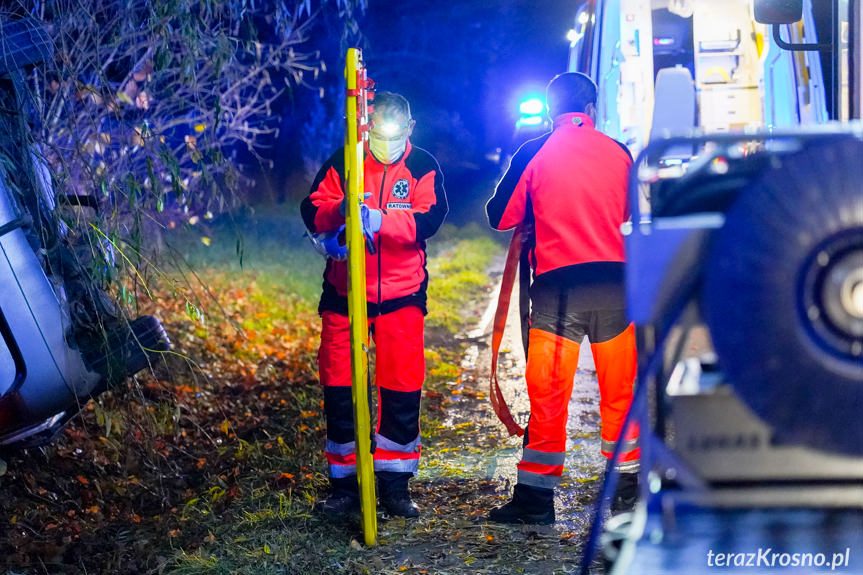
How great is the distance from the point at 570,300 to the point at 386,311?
0.98m

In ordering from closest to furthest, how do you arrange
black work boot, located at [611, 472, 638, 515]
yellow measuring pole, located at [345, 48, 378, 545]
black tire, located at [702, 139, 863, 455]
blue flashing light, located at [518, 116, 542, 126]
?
black tire, located at [702, 139, 863, 455], yellow measuring pole, located at [345, 48, 378, 545], black work boot, located at [611, 472, 638, 515], blue flashing light, located at [518, 116, 542, 126]

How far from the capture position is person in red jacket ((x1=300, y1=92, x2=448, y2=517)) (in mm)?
4703

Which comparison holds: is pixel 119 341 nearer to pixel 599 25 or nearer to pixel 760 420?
pixel 760 420

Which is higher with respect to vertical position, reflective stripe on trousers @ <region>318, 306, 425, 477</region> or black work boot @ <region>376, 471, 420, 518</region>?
reflective stripe on trousers @ <region>318, 306, 425, 477</region>

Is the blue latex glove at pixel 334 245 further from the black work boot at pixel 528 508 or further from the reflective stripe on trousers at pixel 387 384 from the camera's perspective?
the black work boot at pixel 528 508

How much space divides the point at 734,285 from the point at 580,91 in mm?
2831

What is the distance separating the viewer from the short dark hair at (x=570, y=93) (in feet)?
15.4

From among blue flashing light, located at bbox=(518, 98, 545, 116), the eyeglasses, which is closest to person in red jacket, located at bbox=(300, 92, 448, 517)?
the eyeglasses

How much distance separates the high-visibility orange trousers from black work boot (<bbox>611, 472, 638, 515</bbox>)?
153mm

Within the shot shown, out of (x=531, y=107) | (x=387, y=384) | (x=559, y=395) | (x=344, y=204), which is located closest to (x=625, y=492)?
(x=559, y=395)

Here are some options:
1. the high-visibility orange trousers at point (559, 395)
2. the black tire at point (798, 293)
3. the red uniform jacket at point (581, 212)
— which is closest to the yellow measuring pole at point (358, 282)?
the high-visibility orange trousers at point (559, 395)

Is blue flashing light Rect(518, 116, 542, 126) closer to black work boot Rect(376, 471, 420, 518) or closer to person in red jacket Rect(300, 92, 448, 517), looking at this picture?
person in red jacket Rect(300, 92, 448, 517)

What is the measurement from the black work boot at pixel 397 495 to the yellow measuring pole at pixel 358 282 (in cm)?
42

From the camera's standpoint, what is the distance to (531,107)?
613 cm
